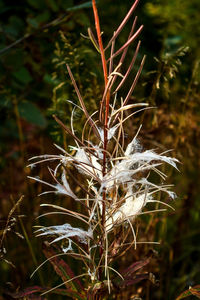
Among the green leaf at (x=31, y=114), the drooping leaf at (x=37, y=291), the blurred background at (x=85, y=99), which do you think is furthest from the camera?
the green leaf at (x=31, y=114)

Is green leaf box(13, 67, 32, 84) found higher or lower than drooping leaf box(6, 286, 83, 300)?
higher

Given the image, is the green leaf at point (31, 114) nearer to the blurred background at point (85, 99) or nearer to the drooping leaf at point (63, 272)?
the blurred background at point (85, 99)

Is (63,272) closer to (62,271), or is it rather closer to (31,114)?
(62,271)

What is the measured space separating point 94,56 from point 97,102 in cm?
15

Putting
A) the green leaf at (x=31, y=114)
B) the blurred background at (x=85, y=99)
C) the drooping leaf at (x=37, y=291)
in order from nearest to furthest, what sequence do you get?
the drooping leaf at (x=37, y=291) → the blurred background at (x=85, y=99) → the green leaf at (x=31, y=114)

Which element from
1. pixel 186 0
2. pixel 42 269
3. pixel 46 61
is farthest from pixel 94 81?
pixel 186 0

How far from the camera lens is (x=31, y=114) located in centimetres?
100

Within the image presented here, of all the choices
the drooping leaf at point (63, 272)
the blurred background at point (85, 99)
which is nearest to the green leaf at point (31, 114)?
the blurred background at point (85, 99)

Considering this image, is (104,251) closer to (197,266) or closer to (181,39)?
(197,266)

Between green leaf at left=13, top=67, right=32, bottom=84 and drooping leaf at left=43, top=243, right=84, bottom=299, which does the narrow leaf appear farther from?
green leaf at left=13, top=67, right=32, bottom=84

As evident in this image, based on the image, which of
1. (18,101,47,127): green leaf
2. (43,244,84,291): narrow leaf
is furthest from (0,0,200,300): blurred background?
(43,244,84,291): narrow leaf

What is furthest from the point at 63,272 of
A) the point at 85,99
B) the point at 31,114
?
the point at 31,114

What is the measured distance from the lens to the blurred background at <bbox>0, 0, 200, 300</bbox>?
29.4 inches

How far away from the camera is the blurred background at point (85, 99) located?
0.75 metres
